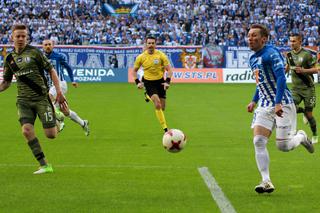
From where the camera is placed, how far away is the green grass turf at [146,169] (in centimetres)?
896

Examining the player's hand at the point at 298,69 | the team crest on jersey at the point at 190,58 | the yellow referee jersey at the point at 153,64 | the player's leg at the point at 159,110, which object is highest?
the player's hand at the point at 298,69

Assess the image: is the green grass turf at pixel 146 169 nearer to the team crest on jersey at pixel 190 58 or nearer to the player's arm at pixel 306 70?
the player's arm at pixel 306 70

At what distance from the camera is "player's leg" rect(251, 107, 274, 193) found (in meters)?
9.48

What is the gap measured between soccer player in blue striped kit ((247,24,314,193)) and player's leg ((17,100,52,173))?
348 centimetres

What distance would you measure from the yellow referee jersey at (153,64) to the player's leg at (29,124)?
312 inches

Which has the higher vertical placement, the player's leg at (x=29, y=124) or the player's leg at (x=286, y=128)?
the player's leg at (x=286, y=128)

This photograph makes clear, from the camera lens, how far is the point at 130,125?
818 inches

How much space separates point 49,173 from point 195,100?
1900cm

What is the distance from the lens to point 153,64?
63.7ft

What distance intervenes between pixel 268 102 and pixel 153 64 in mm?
9540

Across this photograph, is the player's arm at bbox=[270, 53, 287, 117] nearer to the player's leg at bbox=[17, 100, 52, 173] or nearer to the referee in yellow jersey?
the player's leg at bbox=[17, 100, 52, 173]

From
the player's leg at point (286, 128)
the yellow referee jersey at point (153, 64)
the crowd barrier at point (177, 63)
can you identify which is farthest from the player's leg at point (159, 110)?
the crowd barrier at point (177, 63)

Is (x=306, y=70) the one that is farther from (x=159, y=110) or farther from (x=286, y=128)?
(x=286, y=128)

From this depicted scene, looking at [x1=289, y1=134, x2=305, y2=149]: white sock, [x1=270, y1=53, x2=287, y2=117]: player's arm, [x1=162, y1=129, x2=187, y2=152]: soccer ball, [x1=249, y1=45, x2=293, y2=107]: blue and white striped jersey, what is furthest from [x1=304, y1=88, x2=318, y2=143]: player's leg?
[x1=270, y1=53, x2=287, y2=117]: player's arm
